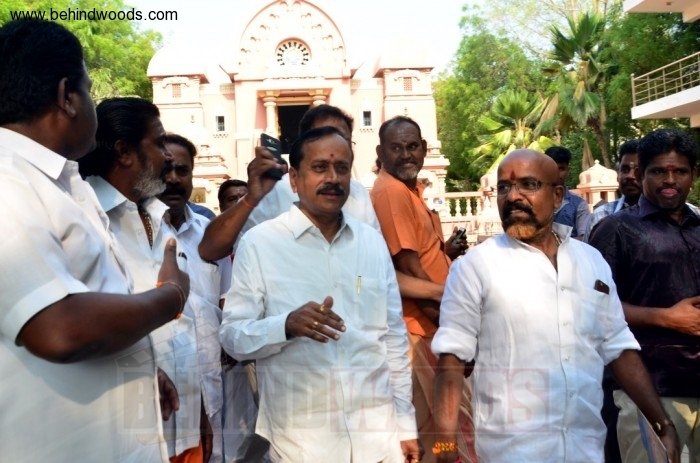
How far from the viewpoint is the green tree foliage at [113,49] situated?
3250 centimetres

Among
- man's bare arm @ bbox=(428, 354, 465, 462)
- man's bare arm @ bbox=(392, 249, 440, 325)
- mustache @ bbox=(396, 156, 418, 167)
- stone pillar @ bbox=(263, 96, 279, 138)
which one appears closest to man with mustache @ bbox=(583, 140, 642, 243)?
mustache @ bbox=(396, 156, 418, 167)

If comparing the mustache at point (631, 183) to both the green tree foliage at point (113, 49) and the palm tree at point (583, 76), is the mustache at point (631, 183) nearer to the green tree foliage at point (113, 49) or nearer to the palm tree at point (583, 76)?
the palm tree at point (583, 76)

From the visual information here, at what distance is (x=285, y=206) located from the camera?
4.07 m

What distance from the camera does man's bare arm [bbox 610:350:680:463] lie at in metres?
2.99

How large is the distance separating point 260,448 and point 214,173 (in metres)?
23.3

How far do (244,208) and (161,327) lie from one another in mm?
1018

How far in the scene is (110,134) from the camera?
296cm

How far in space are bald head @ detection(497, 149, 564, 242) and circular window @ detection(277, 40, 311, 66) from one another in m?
31.2

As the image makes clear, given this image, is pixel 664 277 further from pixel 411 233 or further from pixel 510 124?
pixel 510 124

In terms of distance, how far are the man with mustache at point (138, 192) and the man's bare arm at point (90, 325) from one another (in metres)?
1.01

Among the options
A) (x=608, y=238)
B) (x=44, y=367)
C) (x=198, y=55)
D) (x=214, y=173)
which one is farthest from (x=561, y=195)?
(x=198, y=55)

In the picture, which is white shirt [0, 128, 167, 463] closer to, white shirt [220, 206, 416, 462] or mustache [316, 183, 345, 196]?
white shirt [220, 206, 416, 462]

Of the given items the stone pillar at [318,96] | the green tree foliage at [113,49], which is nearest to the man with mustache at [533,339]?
the green tree foliage at [113,49]

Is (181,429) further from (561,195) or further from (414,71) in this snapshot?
(414,71)
